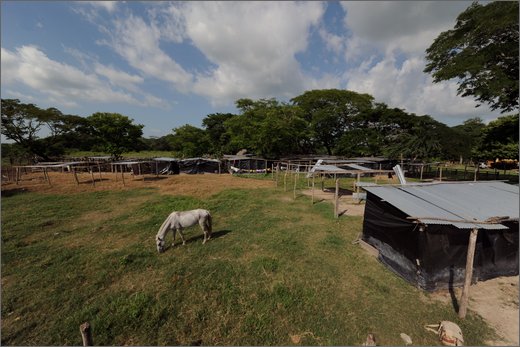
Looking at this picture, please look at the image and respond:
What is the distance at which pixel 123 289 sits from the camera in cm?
608

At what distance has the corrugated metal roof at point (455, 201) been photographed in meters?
5.81

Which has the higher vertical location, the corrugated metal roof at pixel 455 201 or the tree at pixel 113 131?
the tree at pixel 113 131

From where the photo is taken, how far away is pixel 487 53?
17547 millimetres

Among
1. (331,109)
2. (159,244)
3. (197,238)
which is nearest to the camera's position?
(159,244)

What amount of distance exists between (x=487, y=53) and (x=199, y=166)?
106 ft

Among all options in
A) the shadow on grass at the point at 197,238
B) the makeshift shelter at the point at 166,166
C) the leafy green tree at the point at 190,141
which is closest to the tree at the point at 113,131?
the leafy green tree at the point at 190,141

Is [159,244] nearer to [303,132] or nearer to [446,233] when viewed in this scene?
[446,233]

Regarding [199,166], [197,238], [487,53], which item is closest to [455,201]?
[197,238]

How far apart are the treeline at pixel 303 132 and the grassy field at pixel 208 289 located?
76.5 ft

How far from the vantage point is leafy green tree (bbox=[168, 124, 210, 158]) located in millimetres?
42875

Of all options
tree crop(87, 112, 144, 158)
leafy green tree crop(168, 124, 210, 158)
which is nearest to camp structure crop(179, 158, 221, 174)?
leafy green tree crop(168, 124, 210, 158)

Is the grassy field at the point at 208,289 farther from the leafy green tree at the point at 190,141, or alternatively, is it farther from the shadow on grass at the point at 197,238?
the leafy green tree at the point at 190,141

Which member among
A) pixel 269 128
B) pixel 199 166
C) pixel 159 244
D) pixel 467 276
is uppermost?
pixel 269 128

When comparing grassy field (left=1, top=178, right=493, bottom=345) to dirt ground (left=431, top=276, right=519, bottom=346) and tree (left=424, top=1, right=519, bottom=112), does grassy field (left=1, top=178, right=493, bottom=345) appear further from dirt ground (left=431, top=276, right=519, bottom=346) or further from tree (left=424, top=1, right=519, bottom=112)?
tree (left=424, top=1, right=519, bottom=112)
